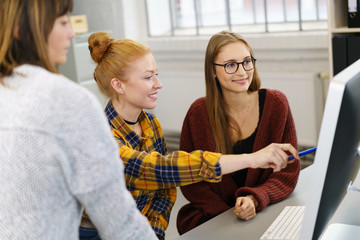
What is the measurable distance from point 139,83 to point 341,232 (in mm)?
797

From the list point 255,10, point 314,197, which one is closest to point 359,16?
point 255,10

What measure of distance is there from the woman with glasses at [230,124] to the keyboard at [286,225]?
0.73 ft

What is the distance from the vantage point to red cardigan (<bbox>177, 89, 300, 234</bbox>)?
1.76 metres

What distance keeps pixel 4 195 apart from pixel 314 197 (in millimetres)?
560

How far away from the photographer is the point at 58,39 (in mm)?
956

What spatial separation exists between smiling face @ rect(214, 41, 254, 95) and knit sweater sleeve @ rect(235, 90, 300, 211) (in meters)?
0.10

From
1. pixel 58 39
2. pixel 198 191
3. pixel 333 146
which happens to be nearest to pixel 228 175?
pixel 198 191

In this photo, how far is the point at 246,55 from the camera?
1913 mm

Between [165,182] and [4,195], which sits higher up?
[4,195]

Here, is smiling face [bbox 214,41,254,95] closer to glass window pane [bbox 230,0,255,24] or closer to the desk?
the desk

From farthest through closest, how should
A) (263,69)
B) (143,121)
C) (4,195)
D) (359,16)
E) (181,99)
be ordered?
(181,99) < (263,69) < (359,16) < (143,121) < (4,195)

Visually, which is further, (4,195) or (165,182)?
(165,182)

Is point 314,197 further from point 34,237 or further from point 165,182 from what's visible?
point 165,182

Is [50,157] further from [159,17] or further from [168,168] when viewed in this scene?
[159,17]
